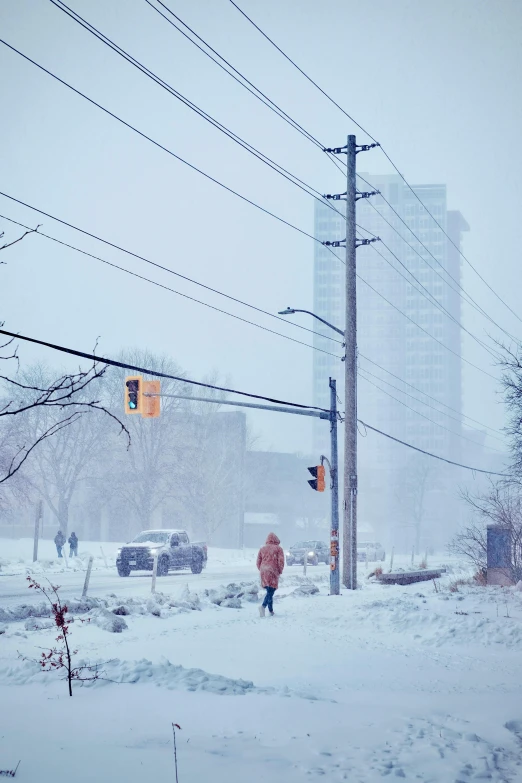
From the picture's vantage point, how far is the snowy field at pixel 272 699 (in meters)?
6.21

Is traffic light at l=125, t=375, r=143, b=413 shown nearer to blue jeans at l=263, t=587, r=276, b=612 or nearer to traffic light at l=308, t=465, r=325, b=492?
blue jeans at l=263, t=587, r=276, b=612

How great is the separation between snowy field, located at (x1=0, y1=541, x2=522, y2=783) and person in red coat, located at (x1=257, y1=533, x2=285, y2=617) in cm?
50

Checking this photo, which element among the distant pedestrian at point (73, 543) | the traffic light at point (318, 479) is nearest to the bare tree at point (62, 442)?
the distant pedestrian at point (73, 543)

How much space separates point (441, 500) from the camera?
116375 mm

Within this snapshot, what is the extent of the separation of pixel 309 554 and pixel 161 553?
18693 millimetres

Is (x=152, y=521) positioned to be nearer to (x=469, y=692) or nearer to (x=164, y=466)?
(x=164, y=466)

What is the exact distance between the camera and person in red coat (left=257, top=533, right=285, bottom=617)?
1680 cm

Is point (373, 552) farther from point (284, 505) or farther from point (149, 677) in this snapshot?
point (149, 677)

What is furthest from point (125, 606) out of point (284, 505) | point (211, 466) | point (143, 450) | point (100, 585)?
point (284, 505)

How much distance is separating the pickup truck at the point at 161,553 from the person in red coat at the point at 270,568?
43.8 feet

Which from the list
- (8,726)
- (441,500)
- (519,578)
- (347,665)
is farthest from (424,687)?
(441,500)

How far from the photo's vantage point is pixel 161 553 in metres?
31.5

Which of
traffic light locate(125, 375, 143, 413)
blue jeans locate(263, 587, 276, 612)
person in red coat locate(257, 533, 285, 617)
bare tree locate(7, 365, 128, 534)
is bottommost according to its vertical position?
blue jeans locate(263, 587, 276, 612)

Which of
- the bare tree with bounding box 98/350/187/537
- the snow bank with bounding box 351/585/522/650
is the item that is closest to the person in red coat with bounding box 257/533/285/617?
the snow bank with bounding box 351/585/522/650
